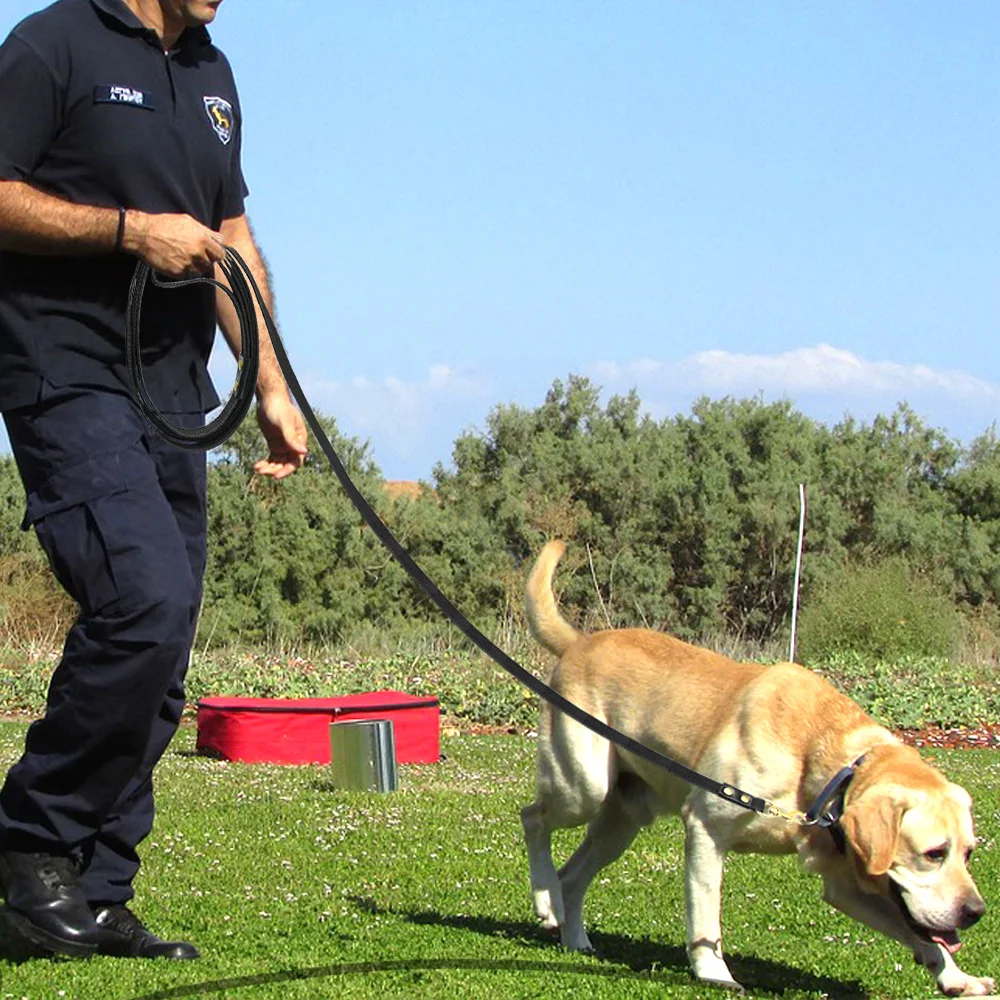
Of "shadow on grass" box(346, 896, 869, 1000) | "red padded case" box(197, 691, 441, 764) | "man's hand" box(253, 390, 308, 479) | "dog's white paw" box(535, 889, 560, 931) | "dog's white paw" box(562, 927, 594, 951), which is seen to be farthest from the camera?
"red padded case" box(197, 691, 441, 764)

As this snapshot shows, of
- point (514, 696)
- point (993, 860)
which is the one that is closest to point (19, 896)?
point (993, 860)

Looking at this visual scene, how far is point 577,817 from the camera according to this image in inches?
225

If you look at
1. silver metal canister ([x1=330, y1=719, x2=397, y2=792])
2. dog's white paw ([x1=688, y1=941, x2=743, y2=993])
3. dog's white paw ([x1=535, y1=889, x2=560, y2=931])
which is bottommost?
silver metal canister ([x1=330, y1=719, x2=397, y2=792])

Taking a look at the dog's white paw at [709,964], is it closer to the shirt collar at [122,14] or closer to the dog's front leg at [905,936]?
the dog's front leg at [905,936]

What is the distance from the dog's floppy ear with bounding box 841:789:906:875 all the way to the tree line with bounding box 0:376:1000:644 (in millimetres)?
30519

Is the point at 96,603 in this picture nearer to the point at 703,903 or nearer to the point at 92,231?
the point at 92,231

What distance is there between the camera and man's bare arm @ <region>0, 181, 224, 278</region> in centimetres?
421

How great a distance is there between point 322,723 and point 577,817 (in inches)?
261

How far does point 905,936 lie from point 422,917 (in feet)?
6.67

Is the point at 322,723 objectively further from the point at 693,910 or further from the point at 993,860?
the point at 693,910

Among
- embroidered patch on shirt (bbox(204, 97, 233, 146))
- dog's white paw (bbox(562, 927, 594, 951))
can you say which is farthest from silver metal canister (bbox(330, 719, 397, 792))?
embroidered patch on shirt (bbox(204, 97, 233, 146))

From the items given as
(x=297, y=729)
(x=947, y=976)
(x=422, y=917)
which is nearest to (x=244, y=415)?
(x=422, y=917)

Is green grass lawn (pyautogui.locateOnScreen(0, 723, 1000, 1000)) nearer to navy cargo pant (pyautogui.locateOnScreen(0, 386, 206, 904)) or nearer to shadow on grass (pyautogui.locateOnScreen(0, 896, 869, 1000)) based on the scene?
shadow on grass (pyautogui.locateOnScreen(0, 896, 869, 1000))

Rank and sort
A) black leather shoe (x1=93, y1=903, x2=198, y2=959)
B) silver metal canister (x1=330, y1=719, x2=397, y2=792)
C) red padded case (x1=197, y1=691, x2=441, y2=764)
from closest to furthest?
1. black leather shoe (x1=93, y1=903, x2=198, y2=959)
2. silver metal canister (x1=330, y1=719, x2=397, y2=792)
3. red padded case (x1=197, y1=691, x2=441, y2=764)
